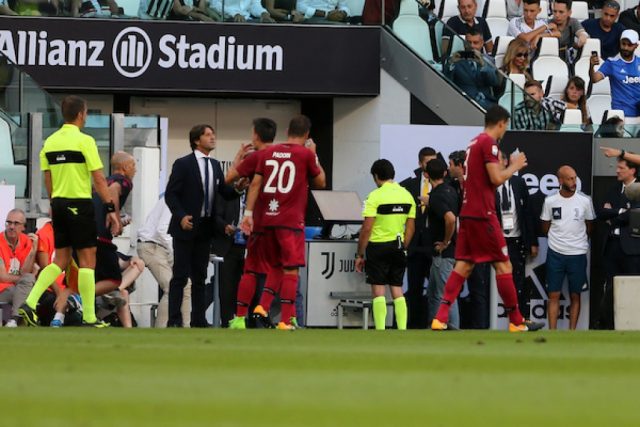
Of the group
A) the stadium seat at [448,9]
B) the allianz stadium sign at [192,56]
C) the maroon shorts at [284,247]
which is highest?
the stadium seat at [448,9]

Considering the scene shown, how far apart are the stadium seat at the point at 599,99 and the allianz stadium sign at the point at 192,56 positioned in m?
2.98

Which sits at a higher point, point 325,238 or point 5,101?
point 5,101

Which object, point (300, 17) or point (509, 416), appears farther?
point (300, 17)

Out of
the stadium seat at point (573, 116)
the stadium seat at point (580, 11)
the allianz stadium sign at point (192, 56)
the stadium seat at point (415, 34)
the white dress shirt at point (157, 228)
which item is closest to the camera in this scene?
the white dress shirt at point (157, 228)

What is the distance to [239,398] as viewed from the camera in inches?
243

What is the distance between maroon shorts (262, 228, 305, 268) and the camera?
13.4 m

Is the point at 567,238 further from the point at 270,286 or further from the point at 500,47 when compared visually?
the point at 270,286

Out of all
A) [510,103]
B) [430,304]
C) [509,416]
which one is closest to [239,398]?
[509,416]

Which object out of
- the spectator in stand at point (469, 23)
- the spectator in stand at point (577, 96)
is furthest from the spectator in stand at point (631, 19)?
the spectator in stand at point (577, 96)

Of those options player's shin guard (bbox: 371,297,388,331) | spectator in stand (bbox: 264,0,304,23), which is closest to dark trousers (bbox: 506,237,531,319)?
player's shin guard (bbox: 371,297,388,331)

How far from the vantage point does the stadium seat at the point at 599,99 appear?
71.8ft

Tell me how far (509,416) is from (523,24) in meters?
18.0

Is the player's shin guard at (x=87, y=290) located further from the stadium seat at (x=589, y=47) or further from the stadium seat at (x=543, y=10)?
the stadium seat at (x=543, y=10)

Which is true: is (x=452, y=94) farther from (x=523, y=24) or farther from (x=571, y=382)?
(x=571, y=382)
